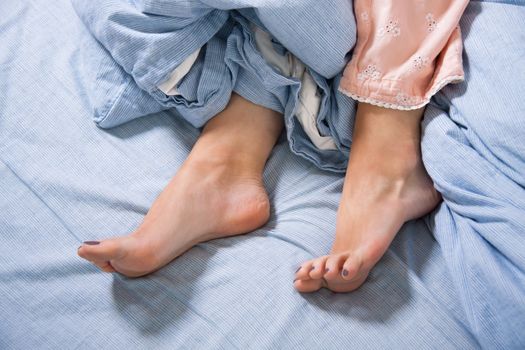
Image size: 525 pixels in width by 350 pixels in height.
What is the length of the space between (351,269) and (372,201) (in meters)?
0.13

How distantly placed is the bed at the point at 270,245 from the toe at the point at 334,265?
0.15 feet

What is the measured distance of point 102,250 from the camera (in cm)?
77

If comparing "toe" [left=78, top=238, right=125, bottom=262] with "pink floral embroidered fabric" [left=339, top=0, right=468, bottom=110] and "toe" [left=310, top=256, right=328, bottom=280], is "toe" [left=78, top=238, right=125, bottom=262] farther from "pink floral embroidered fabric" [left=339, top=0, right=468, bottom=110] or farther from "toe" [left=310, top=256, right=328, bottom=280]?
"pink floral embroidered fabric" [left=339, top=0, right=468, bottom=110]

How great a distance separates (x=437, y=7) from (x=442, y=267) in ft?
Result: 1.29

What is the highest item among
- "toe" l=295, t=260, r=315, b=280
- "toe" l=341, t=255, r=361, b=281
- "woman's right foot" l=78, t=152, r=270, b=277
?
"woman's right foot" l=78, t=152, r=270, b=277

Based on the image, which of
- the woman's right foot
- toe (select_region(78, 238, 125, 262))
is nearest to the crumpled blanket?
the woman's right foot

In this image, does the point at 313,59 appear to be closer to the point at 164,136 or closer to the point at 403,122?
the point at 403,122

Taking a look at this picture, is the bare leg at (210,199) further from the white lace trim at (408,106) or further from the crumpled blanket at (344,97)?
the white lace trim at (408,106)

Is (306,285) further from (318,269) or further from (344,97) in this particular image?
(344,97)

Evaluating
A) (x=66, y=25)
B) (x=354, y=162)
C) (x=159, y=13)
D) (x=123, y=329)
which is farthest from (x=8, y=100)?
(x=354, y=162)

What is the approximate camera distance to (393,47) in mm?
888

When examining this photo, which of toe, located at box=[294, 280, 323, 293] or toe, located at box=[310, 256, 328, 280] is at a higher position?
toe, located at box=[310, 256, 328, 280]

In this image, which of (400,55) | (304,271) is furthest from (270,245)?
(400,55)

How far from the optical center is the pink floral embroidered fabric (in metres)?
0.88
